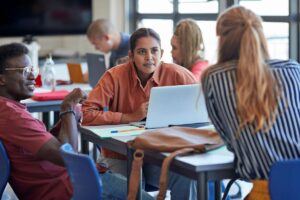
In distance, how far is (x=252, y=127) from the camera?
2320 mm

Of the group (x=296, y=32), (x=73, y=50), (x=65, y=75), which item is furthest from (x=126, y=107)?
(x=73, y=50)

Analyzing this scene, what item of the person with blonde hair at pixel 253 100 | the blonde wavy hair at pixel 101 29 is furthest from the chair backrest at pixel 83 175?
the blonde wavy hair at pixel 101 29

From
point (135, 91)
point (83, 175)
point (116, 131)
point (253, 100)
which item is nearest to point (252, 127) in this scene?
point (253, 100)

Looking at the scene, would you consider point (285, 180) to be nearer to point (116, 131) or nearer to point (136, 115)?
point (116, 131)

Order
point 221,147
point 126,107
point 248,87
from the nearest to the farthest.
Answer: point 248,87, point 221,147, point 126,107

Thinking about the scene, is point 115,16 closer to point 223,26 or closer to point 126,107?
point 126,107

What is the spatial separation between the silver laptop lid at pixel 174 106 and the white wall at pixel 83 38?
4.24 meters

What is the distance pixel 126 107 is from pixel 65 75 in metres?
3.71

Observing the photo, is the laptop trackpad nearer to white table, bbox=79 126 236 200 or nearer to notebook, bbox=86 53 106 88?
white table, bbox=79 126 236 200

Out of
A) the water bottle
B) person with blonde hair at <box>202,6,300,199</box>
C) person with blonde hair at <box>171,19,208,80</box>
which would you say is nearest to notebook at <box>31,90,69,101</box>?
the water bottle

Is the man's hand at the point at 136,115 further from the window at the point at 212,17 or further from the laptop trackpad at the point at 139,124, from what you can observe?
the window at the point at 212,17

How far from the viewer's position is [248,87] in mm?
2285

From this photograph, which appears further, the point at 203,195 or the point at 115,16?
the point at 115,16

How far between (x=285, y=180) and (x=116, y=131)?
100 cm
